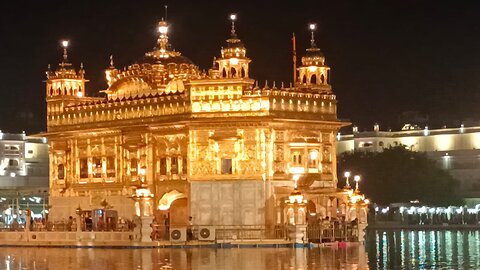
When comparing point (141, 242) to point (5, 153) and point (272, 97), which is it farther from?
point (5, 153)

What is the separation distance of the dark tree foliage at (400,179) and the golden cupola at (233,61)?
4635 cm

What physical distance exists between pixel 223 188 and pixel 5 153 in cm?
6454

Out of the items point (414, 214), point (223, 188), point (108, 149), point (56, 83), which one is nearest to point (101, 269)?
point (223, 188)

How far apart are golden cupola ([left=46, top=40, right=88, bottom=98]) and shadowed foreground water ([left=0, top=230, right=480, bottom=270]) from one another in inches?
471

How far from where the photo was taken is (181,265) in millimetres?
40031

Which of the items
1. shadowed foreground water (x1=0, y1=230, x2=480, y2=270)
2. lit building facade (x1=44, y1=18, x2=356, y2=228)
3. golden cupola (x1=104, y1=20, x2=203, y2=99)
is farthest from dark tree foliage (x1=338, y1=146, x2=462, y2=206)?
shadowed foreground water (x1=0, y1=230, x2=480, y2=270)

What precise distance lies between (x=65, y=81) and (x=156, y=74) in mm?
6331

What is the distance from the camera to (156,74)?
196ft

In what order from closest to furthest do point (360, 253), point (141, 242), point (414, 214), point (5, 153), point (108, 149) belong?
point (360, 253)
point (141, 242)
point (108, 149)
point (414, 214)
point (5, 153)

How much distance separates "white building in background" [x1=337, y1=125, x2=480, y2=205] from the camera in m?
121

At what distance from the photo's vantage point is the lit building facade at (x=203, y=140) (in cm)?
5400

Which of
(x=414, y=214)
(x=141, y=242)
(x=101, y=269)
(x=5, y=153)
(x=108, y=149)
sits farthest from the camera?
(x=5, y=153)

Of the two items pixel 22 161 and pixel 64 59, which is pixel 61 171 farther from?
pixel 22 161

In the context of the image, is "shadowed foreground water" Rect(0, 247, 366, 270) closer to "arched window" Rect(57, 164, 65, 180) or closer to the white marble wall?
the white marble wall
